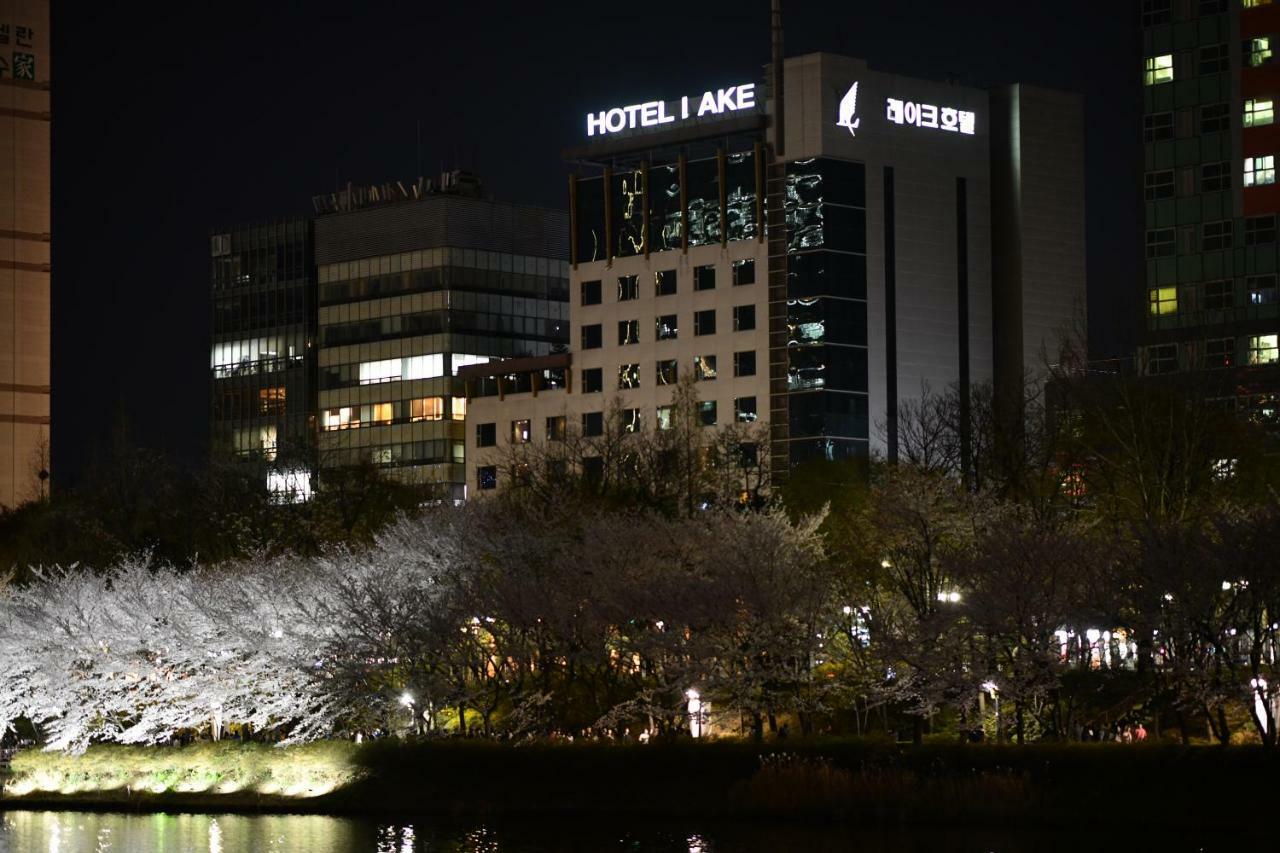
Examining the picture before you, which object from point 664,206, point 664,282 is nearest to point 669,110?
point 664,206

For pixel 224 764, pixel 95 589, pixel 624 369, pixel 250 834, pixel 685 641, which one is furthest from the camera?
pixel 624 369

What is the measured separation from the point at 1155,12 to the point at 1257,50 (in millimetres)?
8435

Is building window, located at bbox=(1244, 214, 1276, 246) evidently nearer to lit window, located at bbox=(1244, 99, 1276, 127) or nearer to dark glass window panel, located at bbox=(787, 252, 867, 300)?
lit window, located at bbox=(1244, 99, 1276, 127)

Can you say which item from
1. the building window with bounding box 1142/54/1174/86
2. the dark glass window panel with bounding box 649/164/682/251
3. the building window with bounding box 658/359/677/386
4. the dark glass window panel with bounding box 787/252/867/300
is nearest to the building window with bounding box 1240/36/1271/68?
the building window with bounding box 1142/54/1174/86

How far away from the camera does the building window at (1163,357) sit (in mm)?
148250

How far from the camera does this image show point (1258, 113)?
14575 centimetres

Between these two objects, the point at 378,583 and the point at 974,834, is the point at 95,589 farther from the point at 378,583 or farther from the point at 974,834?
the point at 974,834

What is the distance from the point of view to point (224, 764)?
82625mm

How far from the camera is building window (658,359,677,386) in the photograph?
530 ft

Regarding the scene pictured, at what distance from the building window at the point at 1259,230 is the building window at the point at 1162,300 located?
613cm

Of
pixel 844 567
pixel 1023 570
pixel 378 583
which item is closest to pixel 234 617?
pixel 378 583

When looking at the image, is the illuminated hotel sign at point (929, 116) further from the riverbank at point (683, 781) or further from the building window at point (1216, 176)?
the riverbank at point (683, 781)

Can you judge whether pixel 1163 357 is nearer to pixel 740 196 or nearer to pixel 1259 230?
pixel 1259 230

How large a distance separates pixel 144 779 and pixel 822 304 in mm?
80359
